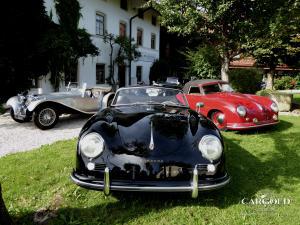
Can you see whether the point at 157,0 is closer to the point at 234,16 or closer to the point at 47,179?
the point at 234,16

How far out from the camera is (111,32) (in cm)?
1914

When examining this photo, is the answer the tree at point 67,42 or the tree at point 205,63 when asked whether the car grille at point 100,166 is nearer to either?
the tree at point 67,42

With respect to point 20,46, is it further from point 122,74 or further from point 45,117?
point 122,74

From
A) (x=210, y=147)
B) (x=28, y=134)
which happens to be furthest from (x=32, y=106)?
(x=210, y=147)

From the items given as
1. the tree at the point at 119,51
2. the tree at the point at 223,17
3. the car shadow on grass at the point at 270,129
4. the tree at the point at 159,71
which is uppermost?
the tree at the point at 223,17

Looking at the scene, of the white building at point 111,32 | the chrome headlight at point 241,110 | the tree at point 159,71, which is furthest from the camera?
the tree at point 159,71

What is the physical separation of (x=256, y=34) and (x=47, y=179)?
10.8m

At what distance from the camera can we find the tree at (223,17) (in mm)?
12156

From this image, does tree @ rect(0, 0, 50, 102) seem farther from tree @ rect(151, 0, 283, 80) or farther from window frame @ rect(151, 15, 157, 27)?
window frame @ rect(151, 15, 157, 27)

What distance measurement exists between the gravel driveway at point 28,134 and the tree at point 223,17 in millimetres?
→ 6308

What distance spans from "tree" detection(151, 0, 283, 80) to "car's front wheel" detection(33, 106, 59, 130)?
7076 millimetres

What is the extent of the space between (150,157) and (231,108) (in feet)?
14.0

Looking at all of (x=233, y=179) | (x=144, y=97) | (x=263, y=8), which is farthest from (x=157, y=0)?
(x=233, y=179)

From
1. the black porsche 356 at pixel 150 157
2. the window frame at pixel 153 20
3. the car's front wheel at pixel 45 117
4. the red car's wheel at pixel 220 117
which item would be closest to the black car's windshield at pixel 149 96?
the black porsche 356 at pixel 150 157
